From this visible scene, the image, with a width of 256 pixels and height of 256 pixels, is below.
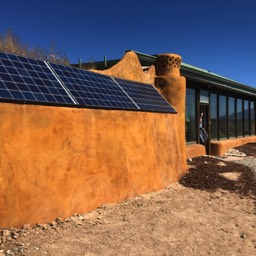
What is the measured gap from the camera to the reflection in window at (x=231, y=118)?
20112 millimetres

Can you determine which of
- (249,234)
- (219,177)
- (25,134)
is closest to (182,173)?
(219,177)

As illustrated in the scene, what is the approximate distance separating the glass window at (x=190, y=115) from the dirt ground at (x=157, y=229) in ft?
19.0

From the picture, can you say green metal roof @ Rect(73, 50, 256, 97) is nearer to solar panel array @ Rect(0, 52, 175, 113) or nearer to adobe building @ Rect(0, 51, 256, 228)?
adobe building @ Rect(0, 51, 256, 228)

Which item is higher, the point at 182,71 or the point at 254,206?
the point at 182,71

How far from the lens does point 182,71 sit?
58.3ft

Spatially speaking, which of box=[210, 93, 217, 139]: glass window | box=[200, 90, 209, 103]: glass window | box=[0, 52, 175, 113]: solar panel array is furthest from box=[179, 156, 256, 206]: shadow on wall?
box=[210, 93, 217, 139]: glass window

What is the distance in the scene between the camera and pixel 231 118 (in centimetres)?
2036

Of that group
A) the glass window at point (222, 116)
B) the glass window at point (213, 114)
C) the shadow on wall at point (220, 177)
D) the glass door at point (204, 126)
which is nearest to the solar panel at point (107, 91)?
the shadow on wall at point (220, 177)

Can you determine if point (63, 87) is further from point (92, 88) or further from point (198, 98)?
point (198, 98)

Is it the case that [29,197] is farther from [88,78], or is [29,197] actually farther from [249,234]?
[249,234]

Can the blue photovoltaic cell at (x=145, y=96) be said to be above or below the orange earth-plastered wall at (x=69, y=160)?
above

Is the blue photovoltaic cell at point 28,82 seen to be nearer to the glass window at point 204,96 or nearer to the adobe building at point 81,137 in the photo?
the adobe building at point 81,137

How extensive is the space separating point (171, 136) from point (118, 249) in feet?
17.3

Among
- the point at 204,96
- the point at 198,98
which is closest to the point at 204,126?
the point at 204,96
